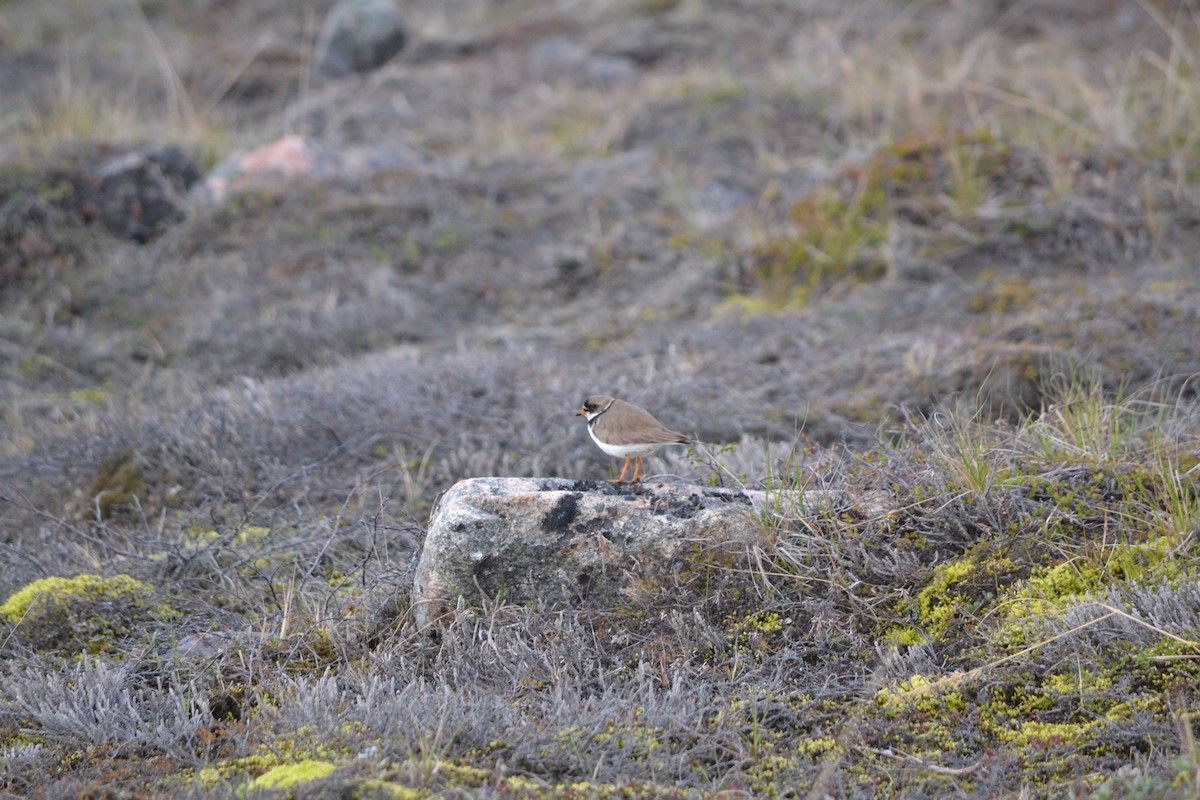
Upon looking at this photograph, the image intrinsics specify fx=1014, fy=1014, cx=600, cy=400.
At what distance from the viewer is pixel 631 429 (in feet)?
13.9

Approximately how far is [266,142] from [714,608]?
33.8ft

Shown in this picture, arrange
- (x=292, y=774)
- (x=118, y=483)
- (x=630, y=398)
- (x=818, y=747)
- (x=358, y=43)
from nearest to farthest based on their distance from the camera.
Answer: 1. (x=292, y=774)
2. (x=818, y=747)
3. (x=118, y=483)
4. (x=630, y=398)
5. (x=358, y=43)

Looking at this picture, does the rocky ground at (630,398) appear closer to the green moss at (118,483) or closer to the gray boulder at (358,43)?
the green moss at (118,483)

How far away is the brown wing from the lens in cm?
417

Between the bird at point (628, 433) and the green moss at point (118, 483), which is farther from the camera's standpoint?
the green moss at point (118, 483)

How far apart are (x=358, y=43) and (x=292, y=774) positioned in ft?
50.2

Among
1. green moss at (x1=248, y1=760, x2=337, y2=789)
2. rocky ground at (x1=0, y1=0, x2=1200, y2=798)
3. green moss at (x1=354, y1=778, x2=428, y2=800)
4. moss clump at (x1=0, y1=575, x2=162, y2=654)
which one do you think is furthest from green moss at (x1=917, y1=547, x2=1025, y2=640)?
moss clump at (x1=0, y1=575, x2=162, y2=654)

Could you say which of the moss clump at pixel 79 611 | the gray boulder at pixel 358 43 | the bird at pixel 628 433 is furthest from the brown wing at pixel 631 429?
the gray boulder at pixel 358 43

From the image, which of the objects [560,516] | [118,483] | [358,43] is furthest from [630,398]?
[358,43]

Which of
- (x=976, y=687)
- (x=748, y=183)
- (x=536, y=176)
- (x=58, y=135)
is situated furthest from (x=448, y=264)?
(x=976, y=687)

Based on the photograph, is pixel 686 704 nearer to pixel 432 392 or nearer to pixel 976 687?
pixel 976 687

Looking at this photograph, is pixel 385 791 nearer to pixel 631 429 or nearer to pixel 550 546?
pixel 550 546

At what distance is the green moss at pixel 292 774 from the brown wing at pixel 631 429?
173 centimetres

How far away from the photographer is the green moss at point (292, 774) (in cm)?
302
